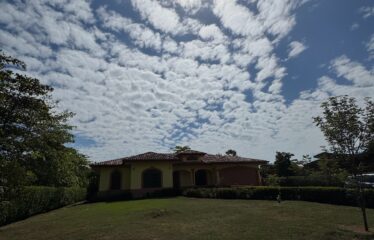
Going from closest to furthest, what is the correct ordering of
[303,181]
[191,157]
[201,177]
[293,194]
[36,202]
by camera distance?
1. [36,202]
2. [293,194]
3. [303,181]
4. [191,157]
5. [201,177]

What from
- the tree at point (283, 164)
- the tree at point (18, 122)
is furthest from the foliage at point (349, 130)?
the tree at point (283, 164)

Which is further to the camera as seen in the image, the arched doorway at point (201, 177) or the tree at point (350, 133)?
the arched doorway at point (201, 177)

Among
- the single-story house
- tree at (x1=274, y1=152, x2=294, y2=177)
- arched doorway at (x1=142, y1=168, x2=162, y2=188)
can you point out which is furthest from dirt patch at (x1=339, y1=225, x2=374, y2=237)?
tree at (x1=274, y1=152, x2=294, y2=177)

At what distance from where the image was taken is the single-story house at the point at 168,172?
105 ft

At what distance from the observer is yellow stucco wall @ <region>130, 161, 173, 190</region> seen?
31.6 metres

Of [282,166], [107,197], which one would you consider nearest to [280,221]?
[107,197]

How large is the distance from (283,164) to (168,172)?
2288cm

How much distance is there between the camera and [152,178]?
3253 cm

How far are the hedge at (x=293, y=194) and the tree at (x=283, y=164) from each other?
2365cm

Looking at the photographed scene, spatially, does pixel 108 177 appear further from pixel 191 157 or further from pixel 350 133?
pixel 350 133

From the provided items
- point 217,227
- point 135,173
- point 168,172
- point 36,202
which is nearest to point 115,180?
point 135,173

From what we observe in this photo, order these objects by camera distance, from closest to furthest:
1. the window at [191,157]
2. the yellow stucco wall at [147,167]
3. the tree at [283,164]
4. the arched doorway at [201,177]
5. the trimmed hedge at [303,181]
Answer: the yellow stucco wall at [147,167], the trimmed hedge at [303,181], the window at [191,157], the arched doorway at [201,177], the tree at [283,164]

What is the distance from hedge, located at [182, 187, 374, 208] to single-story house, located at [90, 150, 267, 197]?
5.35m

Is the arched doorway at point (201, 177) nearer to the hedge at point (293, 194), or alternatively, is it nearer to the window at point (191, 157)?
the window at point (191, 157)
